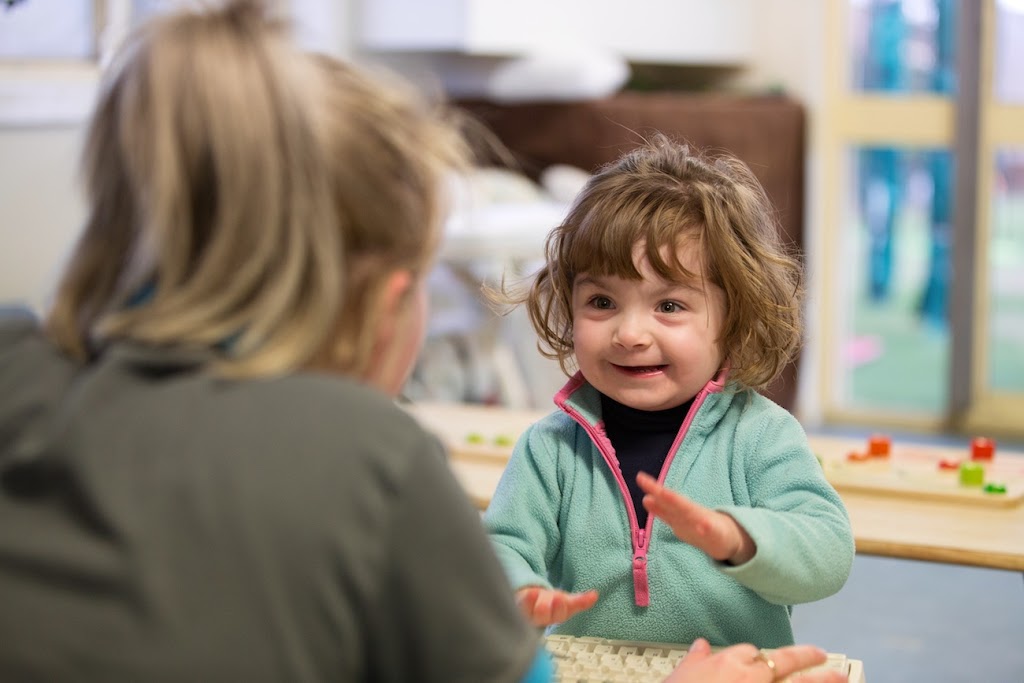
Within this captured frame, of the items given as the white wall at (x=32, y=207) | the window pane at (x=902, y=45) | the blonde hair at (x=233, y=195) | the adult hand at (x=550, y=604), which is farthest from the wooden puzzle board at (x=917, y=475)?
the window pane at (x=902, y=45)

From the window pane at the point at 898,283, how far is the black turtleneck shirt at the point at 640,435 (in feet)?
9.61

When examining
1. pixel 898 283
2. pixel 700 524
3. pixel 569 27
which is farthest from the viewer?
pixel 898 283

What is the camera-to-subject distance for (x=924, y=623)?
8.36 ft

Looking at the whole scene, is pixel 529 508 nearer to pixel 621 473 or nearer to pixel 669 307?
pixel 621 473

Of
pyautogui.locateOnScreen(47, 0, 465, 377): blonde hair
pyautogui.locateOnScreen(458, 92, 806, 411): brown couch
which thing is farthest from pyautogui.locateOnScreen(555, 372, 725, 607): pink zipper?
pyautogui.locateOnScreen(458, 92, 806, 411): brown couch

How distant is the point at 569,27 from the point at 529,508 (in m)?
2.74

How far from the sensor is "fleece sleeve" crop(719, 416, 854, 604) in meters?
0.99

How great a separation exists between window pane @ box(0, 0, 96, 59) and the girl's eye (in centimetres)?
201

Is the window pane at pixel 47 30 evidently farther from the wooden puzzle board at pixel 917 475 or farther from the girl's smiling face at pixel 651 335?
the girl's smiling face at pixel 651 335

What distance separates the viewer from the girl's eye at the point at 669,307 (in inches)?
45.5

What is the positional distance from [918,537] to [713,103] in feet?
8.00

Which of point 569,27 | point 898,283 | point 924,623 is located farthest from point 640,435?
point 898,283

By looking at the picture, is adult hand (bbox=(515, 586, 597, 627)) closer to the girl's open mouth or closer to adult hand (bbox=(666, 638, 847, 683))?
adult hand (bbox=(666, 638, 847, 683))

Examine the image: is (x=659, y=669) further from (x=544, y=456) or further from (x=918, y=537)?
(x=918, y=537)
